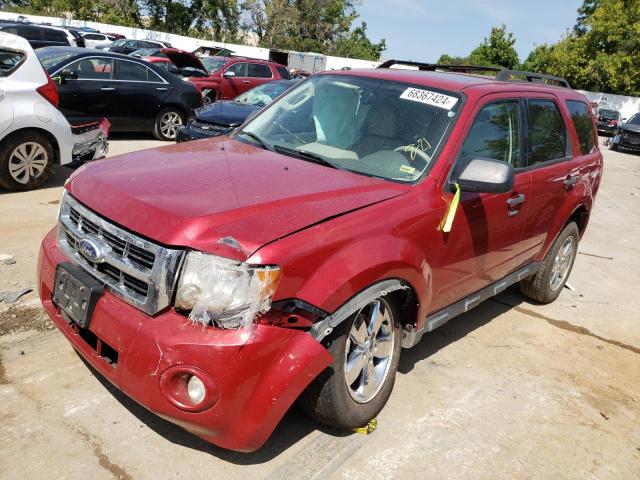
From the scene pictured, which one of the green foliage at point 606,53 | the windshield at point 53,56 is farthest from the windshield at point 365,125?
the green foliage at point 606,53

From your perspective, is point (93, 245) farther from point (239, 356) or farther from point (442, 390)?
point (442, 390)

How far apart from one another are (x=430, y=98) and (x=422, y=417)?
1907mm

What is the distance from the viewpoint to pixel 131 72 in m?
10.7

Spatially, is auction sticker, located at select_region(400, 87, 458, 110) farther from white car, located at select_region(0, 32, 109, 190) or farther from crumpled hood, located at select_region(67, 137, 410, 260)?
white car, located at select_region(0, 32, 109, 190)

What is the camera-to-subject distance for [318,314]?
98.2 inches

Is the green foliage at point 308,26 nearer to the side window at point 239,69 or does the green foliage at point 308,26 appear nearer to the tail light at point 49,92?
the side window at point 239,69

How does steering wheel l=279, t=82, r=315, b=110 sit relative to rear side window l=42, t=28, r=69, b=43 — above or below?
above

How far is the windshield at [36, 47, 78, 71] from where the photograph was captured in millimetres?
9711

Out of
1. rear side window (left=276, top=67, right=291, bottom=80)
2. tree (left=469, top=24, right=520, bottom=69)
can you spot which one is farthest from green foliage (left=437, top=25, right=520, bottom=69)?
rear side window (left=276, top=67, right=291, bottom=80)

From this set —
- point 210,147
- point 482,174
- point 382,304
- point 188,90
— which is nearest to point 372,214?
point 382,304

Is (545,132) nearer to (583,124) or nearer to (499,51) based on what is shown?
(583,124)

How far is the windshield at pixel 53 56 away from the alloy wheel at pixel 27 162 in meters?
3.57

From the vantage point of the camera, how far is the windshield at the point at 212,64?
16.3 metres

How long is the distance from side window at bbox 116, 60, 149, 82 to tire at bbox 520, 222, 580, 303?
324 inches
